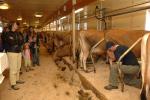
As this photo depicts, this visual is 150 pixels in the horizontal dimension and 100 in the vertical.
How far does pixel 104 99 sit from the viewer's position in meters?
3.92

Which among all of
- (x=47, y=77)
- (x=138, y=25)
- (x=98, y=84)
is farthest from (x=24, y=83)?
(x=138, y=25)

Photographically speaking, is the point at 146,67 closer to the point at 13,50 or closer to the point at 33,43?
the point at 13,50

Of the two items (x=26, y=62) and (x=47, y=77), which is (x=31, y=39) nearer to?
(x=26, y=62)

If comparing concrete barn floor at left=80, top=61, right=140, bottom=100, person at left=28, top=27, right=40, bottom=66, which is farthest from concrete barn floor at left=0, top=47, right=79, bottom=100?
person at left=28, top=27, right=40, bottom=66

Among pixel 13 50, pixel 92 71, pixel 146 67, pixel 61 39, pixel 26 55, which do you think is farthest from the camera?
pixel 61 39

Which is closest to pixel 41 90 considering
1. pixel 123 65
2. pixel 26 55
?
pixel 123 65

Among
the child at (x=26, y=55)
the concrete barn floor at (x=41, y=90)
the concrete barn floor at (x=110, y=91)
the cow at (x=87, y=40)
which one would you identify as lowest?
the concrete barn floor at (x=41, y=90)

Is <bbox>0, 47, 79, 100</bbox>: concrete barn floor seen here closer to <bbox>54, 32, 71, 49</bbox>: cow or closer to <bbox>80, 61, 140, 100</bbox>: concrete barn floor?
<bbox>80, 61, 140, 100</bbox>: concrete barn floor

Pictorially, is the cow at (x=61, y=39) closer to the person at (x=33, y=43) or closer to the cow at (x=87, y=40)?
the person at (x=33, y=43)

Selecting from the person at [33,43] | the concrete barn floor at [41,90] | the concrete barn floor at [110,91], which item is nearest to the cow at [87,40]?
the concrete barn floor at [110,91]

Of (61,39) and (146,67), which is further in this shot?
(61,39)

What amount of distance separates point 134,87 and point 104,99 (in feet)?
2.75

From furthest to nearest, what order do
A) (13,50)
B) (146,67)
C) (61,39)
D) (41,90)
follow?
(61,39) < (41,90) < (13,50) < (146,67)

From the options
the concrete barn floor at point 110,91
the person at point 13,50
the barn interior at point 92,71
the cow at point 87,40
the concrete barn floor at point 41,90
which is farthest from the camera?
the cow at point 87,40
